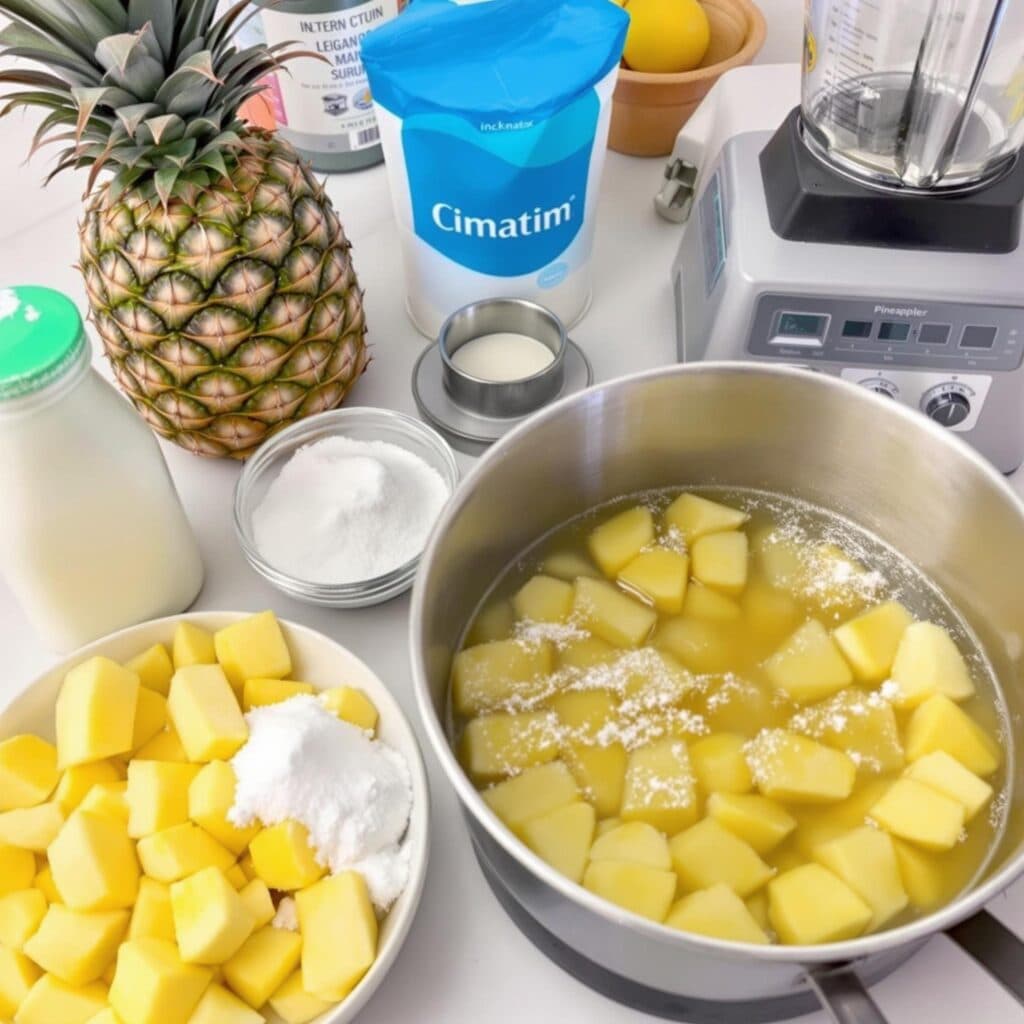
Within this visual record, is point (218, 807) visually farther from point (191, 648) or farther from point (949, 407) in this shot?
point (949, 407)

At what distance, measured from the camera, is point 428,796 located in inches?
27.7

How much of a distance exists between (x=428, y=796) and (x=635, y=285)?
25.2 inches

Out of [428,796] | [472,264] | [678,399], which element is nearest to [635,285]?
[472,264]

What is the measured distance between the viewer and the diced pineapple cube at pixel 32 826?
2.26 ft

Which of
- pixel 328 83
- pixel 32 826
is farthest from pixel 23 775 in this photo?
pixel 328 83

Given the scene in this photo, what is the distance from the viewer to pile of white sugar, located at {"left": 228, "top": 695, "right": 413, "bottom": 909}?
67cm

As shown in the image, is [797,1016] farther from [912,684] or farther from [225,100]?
[225,100]

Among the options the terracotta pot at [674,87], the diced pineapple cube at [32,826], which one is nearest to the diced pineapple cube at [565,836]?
the diced pineapple cube at [32,826]

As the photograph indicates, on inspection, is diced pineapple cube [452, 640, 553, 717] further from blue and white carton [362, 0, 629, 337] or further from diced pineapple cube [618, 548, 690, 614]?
blue and white carton [362, 0, 629, 337]

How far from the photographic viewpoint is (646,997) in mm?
642

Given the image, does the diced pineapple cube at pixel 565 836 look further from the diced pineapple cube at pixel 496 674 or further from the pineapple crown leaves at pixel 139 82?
the pineapple crown leaves at pixel 139 82

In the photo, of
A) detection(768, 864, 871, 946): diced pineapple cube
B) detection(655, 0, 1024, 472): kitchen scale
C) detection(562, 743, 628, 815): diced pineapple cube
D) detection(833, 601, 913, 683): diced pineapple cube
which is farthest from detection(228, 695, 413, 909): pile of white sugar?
detection(655, 0, 1024, 472): kitchen scale

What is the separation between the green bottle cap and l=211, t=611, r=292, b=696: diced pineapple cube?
0.74 feet

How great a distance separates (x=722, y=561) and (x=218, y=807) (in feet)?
1.44
